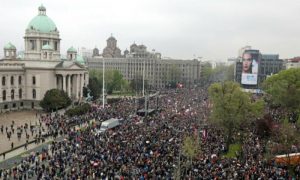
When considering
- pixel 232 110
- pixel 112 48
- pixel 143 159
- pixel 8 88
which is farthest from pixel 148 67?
pixel 143 159

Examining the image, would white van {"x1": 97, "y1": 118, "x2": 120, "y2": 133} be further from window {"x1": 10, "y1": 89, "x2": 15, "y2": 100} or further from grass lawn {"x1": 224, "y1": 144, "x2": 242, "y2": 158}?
window {"x1": 10, "y1": 89, "x2": 15, "y2": 100}

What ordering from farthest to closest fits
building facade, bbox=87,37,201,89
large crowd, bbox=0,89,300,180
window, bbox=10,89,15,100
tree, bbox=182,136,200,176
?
building facade, bbox=87,37,201,89
window, bbox=10,89,15,100
tree, bbox=182,136,200,176
large crowd, bbox=0,89,300,180

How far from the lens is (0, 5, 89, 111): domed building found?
6831cm

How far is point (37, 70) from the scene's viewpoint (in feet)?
236

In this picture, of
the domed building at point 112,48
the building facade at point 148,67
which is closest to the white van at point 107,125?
the building facade at point 148,67

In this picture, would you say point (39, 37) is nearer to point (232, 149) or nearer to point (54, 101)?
point (54, 101)

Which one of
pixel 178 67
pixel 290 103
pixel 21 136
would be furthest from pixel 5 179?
pixel 178 67

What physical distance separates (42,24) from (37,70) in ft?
39.0

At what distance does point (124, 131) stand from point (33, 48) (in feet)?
150

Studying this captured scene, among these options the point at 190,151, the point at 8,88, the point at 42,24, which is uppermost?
the point at 42,24

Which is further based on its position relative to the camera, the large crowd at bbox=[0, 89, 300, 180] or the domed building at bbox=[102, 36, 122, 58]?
the domed building at bbox=[102, 36, 122, 58]

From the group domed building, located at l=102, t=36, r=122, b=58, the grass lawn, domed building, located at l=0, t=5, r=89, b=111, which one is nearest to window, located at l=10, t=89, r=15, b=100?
domed building, located at l=0, t=5, r=89, b=111

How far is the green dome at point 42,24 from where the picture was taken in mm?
77500

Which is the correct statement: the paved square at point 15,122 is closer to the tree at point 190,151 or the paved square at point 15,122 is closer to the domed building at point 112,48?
the tree at point 190,151
